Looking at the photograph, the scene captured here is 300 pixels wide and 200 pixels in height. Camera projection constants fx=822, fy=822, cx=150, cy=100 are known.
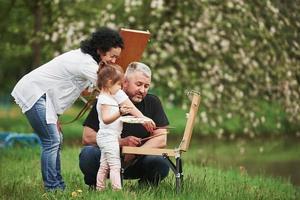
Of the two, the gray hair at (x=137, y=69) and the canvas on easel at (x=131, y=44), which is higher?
the canvas on easel at (x=131, y=44)

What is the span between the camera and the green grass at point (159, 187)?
275 inches

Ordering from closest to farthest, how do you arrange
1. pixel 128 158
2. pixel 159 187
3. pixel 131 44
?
pixel 128 158, pixel 159 187, pixel 131 44

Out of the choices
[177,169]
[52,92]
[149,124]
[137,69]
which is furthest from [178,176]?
[52,92]

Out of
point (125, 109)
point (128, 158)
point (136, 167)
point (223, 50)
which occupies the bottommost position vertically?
point (136, 167)

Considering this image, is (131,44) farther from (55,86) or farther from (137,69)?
(55,86)

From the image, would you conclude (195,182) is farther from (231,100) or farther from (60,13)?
(60,13)

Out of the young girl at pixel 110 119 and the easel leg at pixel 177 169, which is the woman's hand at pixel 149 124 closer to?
the young girl at pixel 110 119

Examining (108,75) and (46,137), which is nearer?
(108,75)

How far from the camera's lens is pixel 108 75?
6.77m

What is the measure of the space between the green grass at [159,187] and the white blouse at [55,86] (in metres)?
0.76

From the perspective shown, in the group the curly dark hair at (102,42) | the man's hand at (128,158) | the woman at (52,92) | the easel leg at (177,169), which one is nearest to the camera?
the easel leg at (177,169)

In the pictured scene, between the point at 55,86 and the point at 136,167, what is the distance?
3.41 ft

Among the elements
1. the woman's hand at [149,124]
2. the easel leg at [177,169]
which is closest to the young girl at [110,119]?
the woman's hand at [149,124]

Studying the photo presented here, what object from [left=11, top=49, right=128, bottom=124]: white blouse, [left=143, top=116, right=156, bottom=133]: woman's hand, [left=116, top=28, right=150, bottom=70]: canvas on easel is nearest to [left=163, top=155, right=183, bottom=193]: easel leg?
[left=143, top=116, right=156, bottom=133]: woman's hand
